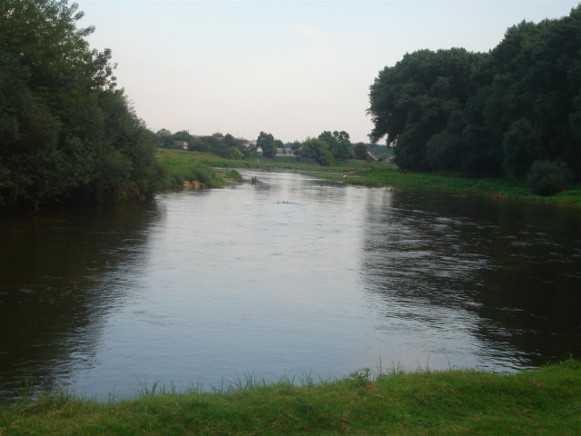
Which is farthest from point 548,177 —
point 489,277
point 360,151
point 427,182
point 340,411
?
point 360,151

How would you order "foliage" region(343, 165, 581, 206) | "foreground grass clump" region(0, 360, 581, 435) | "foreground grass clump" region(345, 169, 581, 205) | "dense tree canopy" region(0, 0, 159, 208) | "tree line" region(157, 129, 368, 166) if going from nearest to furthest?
"foreground grass clump" region(0, 360, 581, 435) < "dense tree canopy" region(0, 0, 159, 208) < "foreground grass clump" region(345, 169, 581, 205) < "foliage" region(343, 165, 581, 206) < "tree line" region(157, 129, 368, 166)

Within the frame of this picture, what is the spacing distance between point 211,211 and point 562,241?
18924 mm

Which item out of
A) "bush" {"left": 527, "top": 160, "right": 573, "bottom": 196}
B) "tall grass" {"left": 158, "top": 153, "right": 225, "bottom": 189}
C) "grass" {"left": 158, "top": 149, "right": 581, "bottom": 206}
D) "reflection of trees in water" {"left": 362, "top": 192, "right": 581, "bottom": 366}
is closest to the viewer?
"reflection of trees in water" {"left": 362, "top": 192, "right": 581, "bottom": 366}

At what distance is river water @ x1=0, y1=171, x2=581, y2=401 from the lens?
37.6 feet

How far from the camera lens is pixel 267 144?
190 m

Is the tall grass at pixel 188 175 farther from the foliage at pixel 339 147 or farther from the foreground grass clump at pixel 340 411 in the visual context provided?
the foliage at pixel 339 147

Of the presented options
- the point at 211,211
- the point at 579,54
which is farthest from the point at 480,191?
the point at 211,211

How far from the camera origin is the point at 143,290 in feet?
55.4

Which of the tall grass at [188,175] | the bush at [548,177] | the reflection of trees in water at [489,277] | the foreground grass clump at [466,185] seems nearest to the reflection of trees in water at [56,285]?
the reflection of trees in water at [489,277]

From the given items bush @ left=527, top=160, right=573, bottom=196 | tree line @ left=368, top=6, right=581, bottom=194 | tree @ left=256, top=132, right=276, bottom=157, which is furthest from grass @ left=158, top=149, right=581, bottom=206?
tree @ left=256, top=132, right=276, bottom=157

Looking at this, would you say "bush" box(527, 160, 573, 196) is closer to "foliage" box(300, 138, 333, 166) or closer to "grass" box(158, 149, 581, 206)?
"grass" box(158, 149, 581, 206)

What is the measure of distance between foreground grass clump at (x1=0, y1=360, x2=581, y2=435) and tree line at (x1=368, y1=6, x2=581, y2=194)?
49987 mm

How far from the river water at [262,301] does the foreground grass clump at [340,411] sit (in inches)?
81.8

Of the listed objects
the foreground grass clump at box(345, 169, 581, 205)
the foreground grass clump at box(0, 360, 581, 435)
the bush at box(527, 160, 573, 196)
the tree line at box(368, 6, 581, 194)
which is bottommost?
the foreground grass clump at box(345, 169, 581, 205)
